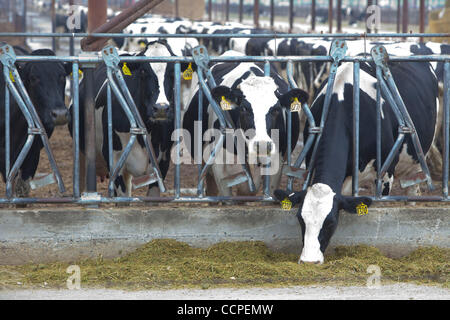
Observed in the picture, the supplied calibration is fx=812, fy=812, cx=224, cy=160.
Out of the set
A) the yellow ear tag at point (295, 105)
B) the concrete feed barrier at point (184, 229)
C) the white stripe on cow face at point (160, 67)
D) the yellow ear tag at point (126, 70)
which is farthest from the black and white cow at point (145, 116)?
the yellow ear tag at point (295, 105)

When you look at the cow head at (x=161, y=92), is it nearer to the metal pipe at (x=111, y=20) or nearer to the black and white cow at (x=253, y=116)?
the black and white cow at (x=253, y=116)

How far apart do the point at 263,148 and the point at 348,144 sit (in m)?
0.97

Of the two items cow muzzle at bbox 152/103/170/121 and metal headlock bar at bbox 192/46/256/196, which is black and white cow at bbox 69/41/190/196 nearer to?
cow muzzle at bbox 152/103/170/121

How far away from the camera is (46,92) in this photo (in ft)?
24.6

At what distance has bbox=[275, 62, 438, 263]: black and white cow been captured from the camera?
20.7 feet

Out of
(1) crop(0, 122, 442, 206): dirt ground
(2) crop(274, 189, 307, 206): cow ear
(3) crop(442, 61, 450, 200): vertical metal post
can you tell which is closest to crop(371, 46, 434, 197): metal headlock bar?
(3) crop(442, 61, 450, 200): vertical metal post

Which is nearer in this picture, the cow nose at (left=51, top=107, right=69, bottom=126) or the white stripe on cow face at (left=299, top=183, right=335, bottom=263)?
the white stripe on cow face at (left=299, top=183, right=335, bottom=263)

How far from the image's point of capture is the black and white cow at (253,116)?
6.62 metres

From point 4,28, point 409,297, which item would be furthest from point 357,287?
point 4,28

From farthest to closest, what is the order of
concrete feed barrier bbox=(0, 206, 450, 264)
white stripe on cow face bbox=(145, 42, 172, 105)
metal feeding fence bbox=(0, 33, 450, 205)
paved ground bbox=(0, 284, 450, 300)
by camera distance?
white stripe on cow face bbox=(145, 42, 172, 105) → metal feeding fence bbox=(0, 33, 450, 205) → concrete feed barrier bbox=(0, 206, 450, 264) → paved ground bbox=(0, 284, 450, 300)

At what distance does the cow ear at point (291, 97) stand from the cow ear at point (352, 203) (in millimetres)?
935

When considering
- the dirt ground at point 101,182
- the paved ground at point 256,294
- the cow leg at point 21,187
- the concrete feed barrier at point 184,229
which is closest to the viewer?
the paved ground at point 256,294
